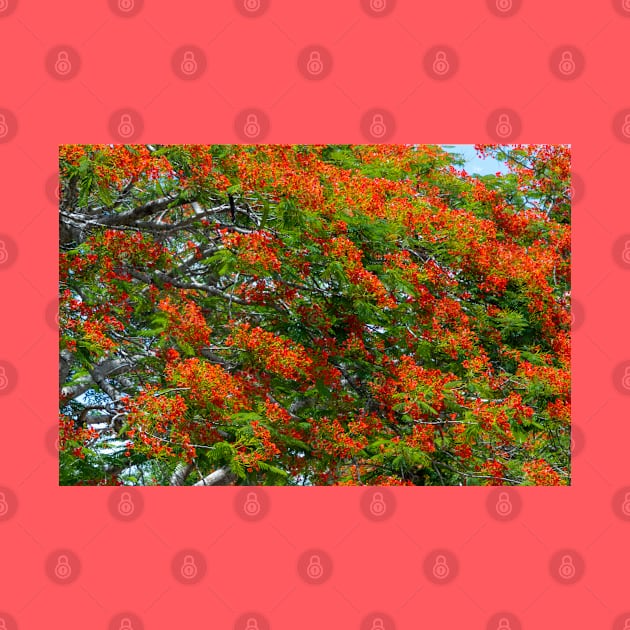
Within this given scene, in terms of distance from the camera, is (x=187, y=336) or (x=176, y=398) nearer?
(x=176, y=398)

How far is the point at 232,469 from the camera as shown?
4.94 metres

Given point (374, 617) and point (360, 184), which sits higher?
point (360, 184)

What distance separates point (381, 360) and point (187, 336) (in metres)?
1.38

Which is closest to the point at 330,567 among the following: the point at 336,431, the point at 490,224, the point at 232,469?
the point at 232,469

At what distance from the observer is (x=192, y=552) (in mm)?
3748

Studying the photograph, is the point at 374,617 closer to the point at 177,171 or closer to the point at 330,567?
the point at 330,567

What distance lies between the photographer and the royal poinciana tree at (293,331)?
16.3ft

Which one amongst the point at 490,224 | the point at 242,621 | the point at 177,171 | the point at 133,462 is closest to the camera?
the point at 242,621

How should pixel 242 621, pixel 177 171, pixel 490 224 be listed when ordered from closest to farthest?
1. pixel 242 621
2. pixel 177 171
3. pixel 490 224

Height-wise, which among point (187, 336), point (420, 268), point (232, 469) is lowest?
point (232, 469)

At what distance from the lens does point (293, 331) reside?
5465 mm

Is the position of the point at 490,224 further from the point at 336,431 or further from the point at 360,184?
the point at 336,431

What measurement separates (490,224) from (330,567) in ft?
10.6

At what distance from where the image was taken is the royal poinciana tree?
16.3 feet
